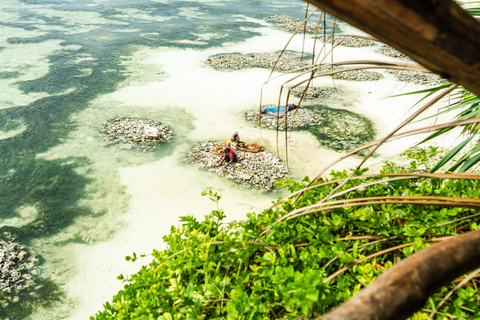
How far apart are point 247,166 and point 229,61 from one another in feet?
19.7

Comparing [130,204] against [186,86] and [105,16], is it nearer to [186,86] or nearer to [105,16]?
[186,86]

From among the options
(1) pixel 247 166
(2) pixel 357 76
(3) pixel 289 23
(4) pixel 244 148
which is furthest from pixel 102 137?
(3) pixel 289 23

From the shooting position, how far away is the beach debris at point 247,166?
574 centimetres

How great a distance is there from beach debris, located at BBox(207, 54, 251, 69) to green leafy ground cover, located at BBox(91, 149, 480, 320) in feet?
31.8

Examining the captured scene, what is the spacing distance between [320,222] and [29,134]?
7.26m

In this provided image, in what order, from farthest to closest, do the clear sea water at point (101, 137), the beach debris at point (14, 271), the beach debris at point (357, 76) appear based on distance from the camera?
the beach debris at point (357, 76) → the clear sea water at point (101, 137) → the beach debris at point (14, 271)

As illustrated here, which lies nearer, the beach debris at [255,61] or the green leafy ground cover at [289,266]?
the green leafy ground cover at [289,266]

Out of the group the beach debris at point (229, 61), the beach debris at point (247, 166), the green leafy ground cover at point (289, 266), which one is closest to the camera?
the green leafy ground cover at point (289, 266)

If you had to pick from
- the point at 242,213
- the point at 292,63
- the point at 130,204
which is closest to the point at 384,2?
the point at 242,213

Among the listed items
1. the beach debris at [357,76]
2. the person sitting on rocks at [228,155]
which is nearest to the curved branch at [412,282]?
the person sitting on rocks at [228,155]

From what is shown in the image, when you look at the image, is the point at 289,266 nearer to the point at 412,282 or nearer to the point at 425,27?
the point at 412,282

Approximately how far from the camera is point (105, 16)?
15.0m

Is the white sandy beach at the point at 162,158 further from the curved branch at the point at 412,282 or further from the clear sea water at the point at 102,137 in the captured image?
the curved branch at the point at 412,282

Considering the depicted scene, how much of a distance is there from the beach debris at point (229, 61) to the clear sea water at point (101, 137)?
382 millimetres
